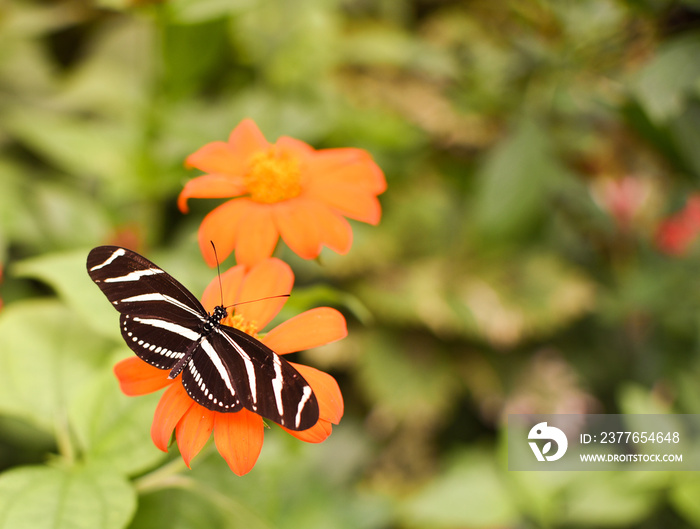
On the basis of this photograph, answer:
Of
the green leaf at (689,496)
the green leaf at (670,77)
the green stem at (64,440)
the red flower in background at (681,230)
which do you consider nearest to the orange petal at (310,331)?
the green stem at (64,440)

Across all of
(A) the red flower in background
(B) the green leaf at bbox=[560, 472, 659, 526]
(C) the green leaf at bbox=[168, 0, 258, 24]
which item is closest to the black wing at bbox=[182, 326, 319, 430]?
(C) the green leaf at bbox=[168, 0, 258, 24]

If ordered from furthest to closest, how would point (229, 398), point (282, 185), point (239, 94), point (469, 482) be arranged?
point (239, 94) < point (469, 482) < point (282, 185) < point (229, 398)

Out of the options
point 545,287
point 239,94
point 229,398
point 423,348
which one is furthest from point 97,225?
point 545,287

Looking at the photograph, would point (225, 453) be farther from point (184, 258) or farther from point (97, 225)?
point (97, 225)

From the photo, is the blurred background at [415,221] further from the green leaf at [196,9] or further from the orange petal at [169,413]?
the orange petal at [169,413]

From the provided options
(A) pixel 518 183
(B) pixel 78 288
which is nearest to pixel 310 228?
(B) pixel 78 288

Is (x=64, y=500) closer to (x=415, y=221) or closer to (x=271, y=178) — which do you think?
(x=271, y=178)
